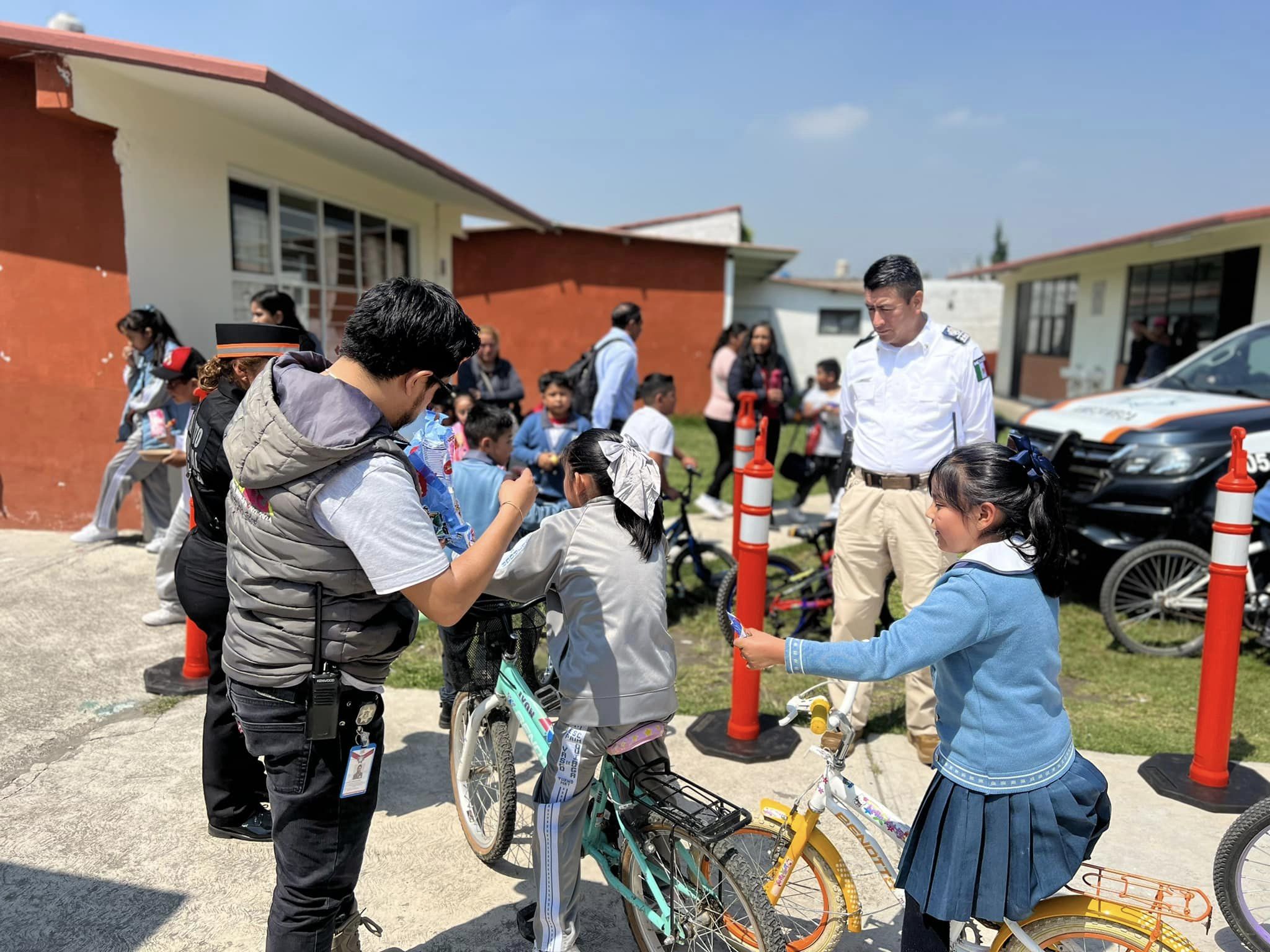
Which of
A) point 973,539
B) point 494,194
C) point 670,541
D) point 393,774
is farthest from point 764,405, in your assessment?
point 973,539

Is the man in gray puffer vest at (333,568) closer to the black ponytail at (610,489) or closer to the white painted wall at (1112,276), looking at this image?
the black ponytail at (610,489)

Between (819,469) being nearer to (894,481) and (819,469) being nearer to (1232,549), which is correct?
(894,481)

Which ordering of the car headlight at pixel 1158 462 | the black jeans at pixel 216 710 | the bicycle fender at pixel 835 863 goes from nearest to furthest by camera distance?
1. the bicycle fender at pixel 835 863
2. the black jeans at pixel 216 710
3. the car headlight at pixel 1158 462

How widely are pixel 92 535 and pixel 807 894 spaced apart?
608 cm

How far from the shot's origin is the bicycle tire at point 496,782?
2.97 metres

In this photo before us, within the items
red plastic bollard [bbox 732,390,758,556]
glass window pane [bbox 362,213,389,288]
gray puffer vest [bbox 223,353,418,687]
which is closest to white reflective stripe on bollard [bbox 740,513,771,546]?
red plastic bollard [bbox 732,390,758,556]

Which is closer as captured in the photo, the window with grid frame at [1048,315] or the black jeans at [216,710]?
the black jeans at [216,710]

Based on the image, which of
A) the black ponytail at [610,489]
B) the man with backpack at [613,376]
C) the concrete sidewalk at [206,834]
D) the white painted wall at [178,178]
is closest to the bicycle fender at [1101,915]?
the concrete sidewalk at [206,834]

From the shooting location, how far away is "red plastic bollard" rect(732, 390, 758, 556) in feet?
14.8

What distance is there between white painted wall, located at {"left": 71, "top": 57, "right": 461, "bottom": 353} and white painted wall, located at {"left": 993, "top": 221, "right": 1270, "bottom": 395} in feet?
42.5

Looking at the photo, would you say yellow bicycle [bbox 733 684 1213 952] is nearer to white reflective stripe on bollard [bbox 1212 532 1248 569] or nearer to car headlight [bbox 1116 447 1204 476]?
white reflective stripe on bollard [bbox 1212 532 1248 569]

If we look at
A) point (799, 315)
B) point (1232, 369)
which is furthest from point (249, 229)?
point (799, 315)

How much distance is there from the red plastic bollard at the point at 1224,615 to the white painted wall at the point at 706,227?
60.7 feet

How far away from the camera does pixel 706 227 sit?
2139 cm
